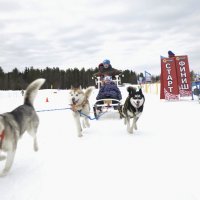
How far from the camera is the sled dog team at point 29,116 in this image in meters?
3.50

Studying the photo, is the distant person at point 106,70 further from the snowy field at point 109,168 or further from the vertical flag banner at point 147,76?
the vertical flag banner at point 147,76

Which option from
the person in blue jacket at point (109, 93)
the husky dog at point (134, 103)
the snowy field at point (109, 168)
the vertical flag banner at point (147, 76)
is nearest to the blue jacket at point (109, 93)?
the person in blue jacket at point (109, 93)

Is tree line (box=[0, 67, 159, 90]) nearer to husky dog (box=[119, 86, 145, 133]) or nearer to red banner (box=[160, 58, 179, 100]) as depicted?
red banner (box=[160, 58, 179, 100])

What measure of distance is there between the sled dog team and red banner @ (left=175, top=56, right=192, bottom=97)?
8.22 meters

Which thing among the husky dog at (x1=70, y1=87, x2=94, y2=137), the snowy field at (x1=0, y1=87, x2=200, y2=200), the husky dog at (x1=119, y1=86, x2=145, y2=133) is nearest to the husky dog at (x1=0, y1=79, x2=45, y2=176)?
the snowy field at (x1=0, y1=87, x2=200, y2=200)

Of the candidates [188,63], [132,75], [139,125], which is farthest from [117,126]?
[132,75]

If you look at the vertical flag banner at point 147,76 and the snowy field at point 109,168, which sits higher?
the vertical flag banner at point 147,76

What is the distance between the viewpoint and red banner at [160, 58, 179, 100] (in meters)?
14.5

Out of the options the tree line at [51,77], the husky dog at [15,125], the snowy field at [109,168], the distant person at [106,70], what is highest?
the tree line at [51,77]

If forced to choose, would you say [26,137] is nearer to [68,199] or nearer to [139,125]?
[139,125]

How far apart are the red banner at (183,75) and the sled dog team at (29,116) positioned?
27.0 ft

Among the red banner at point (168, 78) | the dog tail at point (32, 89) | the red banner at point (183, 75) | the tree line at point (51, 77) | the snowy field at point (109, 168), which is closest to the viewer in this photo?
the snowy field at point (109, 168)

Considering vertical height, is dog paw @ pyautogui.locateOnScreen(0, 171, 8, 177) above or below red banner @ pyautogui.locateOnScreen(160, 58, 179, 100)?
below

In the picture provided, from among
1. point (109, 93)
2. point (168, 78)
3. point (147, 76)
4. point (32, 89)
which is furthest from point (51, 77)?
point (32, 89)
